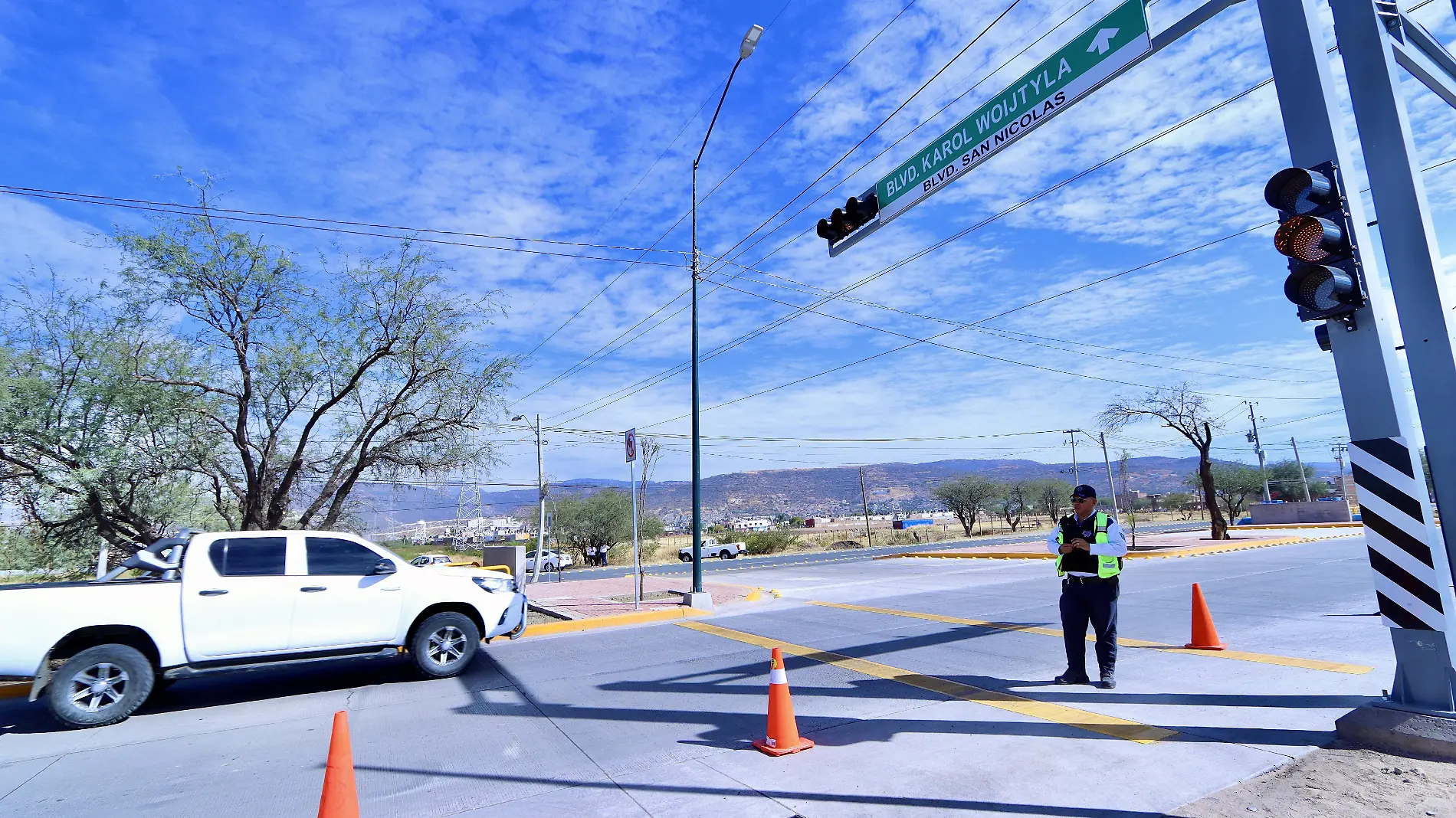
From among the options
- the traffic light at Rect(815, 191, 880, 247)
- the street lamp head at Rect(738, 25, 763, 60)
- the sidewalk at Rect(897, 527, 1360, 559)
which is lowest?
the sidewalk at Rect(897, 527, 1360, 559)

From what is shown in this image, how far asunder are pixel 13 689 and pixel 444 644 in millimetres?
4802

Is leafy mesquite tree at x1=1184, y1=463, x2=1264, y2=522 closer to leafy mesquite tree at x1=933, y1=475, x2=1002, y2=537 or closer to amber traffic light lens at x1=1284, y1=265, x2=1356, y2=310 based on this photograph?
leafy mesquite tree at x1=933, y1=475, x2=1002, y2=537

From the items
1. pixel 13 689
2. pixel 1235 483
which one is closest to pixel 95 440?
pixel 13 689

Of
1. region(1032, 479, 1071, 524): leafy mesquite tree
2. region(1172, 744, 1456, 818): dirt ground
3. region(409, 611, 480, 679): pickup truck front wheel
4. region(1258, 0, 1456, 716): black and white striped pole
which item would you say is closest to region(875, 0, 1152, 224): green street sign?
region(1258, 0, 1456, 716): black and white striped pole

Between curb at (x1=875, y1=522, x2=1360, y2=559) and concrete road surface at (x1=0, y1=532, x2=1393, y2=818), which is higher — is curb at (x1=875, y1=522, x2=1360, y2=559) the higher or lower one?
the lower one

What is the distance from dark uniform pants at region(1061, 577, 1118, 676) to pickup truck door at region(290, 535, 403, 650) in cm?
701

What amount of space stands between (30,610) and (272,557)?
6.24 feet

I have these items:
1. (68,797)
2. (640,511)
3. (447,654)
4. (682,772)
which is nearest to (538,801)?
(682,772)

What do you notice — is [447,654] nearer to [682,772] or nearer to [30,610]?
[30,610]

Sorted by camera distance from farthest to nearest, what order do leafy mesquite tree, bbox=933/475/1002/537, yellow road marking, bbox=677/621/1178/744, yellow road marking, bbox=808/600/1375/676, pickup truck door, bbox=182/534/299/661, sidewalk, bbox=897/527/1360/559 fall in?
leafy mesquite tree, bbox=933/475/1002/537 < sidewalk, bbox=897/527/1360/559 < pickup truck door, bbox=182/534/299/661 < yellow road marking, bbox=808/600/1375/676 < yellow road marking, bbox=677/621/1178/744

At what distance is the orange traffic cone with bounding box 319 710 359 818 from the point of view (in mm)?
3739

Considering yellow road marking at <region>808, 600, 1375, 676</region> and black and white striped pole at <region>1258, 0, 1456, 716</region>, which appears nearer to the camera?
black and white striped pole at <region>1258, 0, 1456, 716</region>

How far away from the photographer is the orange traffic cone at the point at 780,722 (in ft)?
17.7

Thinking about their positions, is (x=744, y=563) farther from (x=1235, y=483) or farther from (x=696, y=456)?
(x=1235, y=483)
